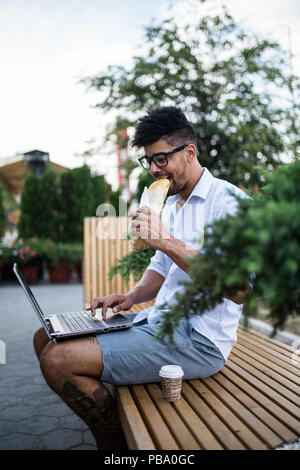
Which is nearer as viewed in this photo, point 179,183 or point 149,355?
point 149,355

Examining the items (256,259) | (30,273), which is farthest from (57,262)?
(256,259)

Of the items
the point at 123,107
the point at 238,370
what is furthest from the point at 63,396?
the point at 123,107

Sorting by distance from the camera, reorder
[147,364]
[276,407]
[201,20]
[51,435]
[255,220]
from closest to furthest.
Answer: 1. [255,220]
2. [276,407]
3. [147,364]
4. [51,435]
5. [201,20]

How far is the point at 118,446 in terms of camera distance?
6.39 ft

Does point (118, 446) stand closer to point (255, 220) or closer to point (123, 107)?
point (255, 220)

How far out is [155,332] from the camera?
6.66ft

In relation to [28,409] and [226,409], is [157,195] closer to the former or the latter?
[226,409]

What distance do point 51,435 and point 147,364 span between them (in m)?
1.25

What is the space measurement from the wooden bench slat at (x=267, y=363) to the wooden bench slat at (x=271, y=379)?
0.04 meters

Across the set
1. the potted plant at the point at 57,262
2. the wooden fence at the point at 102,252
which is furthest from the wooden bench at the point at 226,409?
the potted plant at the point at 57,262

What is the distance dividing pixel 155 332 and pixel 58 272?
8867 mm

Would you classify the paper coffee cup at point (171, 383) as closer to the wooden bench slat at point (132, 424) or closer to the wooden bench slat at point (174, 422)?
the wooden bench slat at point (174, 422)

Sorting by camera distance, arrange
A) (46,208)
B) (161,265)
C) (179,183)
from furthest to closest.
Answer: (46,208) → (161,265) → (179,183)

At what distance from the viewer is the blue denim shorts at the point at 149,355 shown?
188 centimetres
